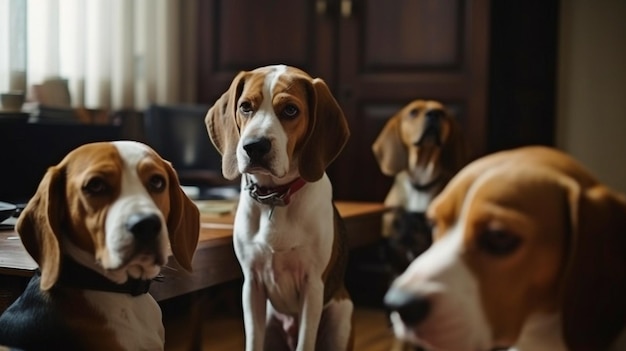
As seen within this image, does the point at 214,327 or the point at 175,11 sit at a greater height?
the point at 175,11

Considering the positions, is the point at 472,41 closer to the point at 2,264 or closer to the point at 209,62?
the point at 209,62

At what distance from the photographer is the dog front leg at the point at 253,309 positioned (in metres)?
2.09

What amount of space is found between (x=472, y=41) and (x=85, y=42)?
1777mm

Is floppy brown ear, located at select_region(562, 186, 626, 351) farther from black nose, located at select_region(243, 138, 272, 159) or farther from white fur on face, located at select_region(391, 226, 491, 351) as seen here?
black nose, located at select_region(243, 138, 272, 159)

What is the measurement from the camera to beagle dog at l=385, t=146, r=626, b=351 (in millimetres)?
1158

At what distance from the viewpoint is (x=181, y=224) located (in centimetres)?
183

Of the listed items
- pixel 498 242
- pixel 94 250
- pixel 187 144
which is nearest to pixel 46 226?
pixel 94 250

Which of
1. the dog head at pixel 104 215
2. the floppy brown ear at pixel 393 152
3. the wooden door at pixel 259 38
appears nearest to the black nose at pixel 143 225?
the dog head at pixel 104 215

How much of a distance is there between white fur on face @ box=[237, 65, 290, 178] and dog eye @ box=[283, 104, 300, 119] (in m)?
0.03

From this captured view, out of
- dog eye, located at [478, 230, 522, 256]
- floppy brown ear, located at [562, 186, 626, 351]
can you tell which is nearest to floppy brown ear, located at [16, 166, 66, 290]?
dog eye, located at [478, 230, 522, 256]

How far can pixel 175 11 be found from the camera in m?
4.11

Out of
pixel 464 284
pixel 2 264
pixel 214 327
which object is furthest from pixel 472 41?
pixel 464 284

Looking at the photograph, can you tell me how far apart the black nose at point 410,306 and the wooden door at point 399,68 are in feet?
7.66

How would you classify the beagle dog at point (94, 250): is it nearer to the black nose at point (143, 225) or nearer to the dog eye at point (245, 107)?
the black nose at point (143, 225)
